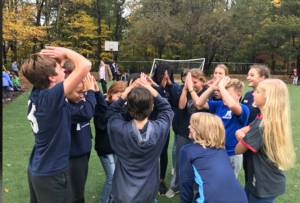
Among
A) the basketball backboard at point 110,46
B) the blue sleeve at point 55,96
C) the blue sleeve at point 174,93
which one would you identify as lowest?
the blue sleeve at point 174,93

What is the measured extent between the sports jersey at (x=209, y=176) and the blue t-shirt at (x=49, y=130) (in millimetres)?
1018

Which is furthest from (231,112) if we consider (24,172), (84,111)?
(24,172)

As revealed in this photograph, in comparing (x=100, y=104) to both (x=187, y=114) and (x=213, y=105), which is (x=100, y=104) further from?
(x=213, y=105)

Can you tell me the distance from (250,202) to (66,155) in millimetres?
1765

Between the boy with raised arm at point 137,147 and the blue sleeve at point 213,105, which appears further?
the blue sleeve at point 213,105

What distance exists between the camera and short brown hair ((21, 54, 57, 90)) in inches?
68.9

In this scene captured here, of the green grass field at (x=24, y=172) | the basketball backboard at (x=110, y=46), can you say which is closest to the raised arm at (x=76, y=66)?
the green grass field at (x=24, y=172)

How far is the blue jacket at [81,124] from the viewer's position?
212cm

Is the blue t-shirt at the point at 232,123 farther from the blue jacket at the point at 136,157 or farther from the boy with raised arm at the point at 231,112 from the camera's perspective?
the blue jacket at the point at 136,157

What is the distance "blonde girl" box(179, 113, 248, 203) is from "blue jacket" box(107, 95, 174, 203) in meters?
0.28

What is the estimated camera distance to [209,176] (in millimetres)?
1725

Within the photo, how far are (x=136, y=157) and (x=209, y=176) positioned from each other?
0.62 metres

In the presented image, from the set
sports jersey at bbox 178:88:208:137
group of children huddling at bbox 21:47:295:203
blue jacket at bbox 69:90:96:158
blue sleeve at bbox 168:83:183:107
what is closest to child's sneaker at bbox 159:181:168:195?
sports jersey at bbox 178:88:208:137

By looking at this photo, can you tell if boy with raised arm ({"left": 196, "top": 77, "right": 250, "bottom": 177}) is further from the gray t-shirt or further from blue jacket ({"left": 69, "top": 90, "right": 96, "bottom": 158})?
blue jacket ({"left": 69, "top": 90, "right": 96, "bottom": 158})
